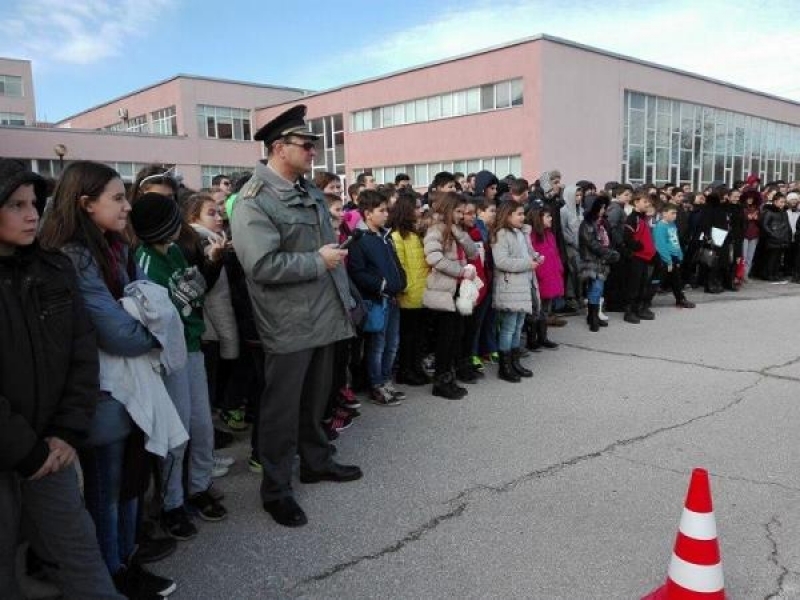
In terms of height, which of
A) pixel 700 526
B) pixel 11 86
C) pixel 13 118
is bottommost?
pixel 700 526

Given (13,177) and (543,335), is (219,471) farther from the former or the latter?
(543,335)

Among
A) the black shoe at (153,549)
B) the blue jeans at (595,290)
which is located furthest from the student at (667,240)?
the black shoe at (153,549)

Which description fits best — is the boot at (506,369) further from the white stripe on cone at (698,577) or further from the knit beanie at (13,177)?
the knit beanie at (13,177)

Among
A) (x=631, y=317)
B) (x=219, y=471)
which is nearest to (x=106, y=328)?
(x=219, y=471)

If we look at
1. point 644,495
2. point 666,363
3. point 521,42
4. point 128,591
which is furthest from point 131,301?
point 521,42

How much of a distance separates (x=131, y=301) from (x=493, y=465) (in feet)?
8.36

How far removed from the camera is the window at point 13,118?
60.6 m

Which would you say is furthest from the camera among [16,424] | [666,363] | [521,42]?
[521,42]

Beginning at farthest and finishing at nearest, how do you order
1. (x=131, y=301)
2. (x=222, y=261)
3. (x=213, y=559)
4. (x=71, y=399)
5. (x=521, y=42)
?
(x=521, y=42)
(x=222, y=261)
(x=213, y=559)
(x=131, y=301)
(x=71, y=399)

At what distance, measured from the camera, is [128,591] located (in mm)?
2699

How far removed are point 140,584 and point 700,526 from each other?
2390mm

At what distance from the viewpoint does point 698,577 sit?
2438mm

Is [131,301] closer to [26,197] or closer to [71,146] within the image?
[26,197]

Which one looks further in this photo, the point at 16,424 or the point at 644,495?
the point at 644,495
